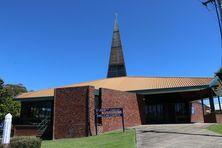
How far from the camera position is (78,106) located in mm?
19719

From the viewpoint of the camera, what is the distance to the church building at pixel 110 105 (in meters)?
19.7

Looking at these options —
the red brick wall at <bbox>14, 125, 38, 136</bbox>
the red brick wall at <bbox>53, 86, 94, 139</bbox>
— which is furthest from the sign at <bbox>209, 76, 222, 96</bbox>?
the red brick wall at <bbox>14, 125, 38, 136</bbox>

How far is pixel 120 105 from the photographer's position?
893 inches

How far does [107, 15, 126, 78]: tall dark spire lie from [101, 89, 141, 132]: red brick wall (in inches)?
505

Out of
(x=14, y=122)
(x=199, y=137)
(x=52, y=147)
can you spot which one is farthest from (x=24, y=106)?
(x=199, y=137)

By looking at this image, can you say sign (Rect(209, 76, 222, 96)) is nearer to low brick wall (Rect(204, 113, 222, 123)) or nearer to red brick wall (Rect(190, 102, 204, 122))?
low brick wall (Rect(204, 113, 222, 123))

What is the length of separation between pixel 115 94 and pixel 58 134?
17.9 feet

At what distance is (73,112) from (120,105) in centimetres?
448

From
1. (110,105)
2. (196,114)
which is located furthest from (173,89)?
(196,114)

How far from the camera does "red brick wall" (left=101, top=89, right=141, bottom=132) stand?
827 inches

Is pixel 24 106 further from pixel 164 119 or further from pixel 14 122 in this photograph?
pixel 164 119

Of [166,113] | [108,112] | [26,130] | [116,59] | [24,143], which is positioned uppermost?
[116,59]

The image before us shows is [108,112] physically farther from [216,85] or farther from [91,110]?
[216,85]

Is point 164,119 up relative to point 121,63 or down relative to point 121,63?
down
